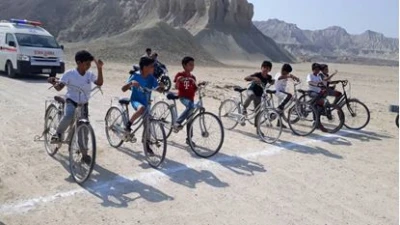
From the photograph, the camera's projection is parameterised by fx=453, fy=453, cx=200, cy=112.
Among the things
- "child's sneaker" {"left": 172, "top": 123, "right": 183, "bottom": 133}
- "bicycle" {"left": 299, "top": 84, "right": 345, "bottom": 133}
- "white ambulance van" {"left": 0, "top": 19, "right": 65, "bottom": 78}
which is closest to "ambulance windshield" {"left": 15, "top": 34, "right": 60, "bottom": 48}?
"white ambulance van" {"left": 0, "top": 19, "right": 65, "bottom": 78}

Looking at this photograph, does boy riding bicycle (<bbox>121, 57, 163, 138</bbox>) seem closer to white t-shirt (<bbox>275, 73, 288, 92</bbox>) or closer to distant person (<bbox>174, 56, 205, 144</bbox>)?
distant person (<bbox>174, 56, 205, 144</bbox>)

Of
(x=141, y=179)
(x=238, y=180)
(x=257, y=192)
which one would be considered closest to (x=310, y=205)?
(x=257, y=192)

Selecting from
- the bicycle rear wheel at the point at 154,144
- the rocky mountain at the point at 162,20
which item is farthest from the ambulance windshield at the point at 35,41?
the rocky mountain at the point at 162,20

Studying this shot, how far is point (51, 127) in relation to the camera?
7.10 meters

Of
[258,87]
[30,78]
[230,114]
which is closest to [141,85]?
[230,114]

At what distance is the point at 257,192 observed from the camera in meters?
5.92

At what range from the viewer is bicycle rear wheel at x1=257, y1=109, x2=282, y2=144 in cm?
875

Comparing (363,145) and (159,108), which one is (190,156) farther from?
(363,145)

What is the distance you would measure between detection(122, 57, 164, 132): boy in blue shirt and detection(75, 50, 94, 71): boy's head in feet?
2.55

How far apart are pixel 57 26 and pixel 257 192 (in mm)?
88716

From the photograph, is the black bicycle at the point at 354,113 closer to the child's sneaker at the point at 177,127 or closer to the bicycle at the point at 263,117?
the bicycle at the point at 263,117

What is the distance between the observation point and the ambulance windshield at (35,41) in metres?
18.0

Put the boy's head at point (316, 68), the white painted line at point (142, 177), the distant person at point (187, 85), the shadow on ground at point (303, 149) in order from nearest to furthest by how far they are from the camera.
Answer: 1. the white painted line at point (142, 177)
2. the distant person at point (187, 85)
3. the shadow on ground at point (303, 149)
4. the boy's head at point (316, 68)

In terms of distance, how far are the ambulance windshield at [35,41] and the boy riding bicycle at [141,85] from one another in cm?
1242
